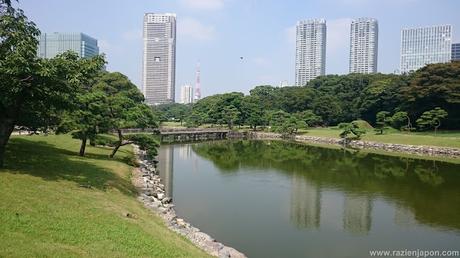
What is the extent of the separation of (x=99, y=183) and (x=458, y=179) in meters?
21.2

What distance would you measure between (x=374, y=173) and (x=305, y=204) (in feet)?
35.7

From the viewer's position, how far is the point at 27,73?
11.3 m

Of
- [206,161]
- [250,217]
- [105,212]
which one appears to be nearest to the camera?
[105,212]

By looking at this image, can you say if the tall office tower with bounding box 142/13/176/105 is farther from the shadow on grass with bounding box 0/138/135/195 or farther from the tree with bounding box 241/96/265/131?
the shadow on grass with bounding box 0/138/135/195

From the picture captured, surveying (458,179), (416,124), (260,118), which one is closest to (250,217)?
(458,179)

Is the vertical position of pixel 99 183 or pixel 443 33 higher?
pixel 443 33

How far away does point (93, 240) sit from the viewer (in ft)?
24.7

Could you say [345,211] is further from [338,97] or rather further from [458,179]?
[338,97]

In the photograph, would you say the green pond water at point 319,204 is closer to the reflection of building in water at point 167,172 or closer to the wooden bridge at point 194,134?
the reflection of building in water at point 167,172

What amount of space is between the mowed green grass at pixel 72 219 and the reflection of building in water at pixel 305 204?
5826 mm

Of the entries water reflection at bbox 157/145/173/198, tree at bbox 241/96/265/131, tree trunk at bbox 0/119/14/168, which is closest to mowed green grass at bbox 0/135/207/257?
tree trunk at bbox 0/119/14/168

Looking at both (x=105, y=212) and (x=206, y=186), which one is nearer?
(x=105, y=212)

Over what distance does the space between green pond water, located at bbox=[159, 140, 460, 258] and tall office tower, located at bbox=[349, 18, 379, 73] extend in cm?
10709

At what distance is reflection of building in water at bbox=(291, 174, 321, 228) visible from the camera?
48.2ft
